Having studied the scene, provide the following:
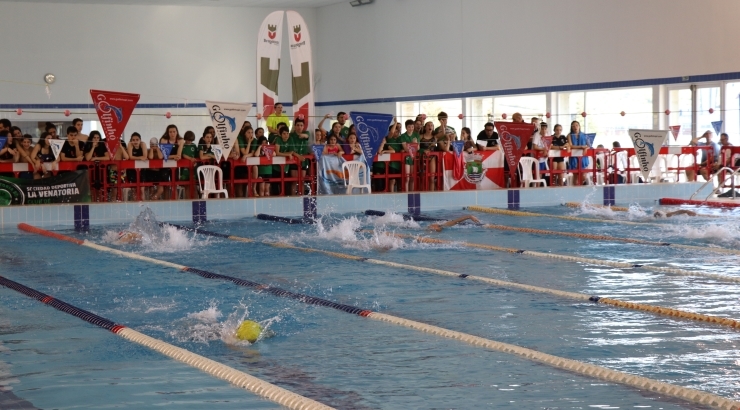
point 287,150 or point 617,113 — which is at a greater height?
point 617,113

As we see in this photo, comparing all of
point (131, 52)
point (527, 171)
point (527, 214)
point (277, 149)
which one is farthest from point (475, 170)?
point (131, 52)

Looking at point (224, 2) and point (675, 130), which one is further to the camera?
point (224, 2)

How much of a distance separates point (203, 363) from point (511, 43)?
56.2 ft

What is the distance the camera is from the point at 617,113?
60.9 ft

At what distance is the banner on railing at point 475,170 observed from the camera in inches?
584

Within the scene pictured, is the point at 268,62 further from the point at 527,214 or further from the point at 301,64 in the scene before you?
the point at 527,214

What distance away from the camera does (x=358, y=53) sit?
24.7 meters

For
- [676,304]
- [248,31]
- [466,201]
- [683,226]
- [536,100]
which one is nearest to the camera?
[676,304]

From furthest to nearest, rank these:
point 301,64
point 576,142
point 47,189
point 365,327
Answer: point 301,64, point 576,142, point 47,189, point 365,327

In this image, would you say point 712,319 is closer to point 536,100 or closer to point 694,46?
point 694,46

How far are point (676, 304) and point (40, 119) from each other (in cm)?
1800

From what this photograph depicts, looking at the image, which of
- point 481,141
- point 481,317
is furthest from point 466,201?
point 481,317

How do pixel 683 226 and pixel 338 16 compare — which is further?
pixel 338 16

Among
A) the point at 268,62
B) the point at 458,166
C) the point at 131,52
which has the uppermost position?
the point at 131,52
